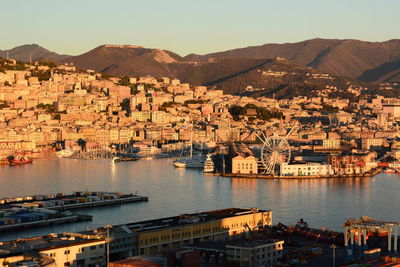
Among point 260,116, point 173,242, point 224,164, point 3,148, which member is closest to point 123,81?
point 260,116

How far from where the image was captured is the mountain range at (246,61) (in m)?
65.6

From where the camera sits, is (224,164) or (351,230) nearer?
(351,230)

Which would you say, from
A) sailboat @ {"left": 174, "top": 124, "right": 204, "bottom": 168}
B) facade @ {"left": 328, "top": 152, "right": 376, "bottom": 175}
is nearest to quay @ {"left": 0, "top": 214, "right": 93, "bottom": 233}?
facade @ {"left": 328, "top": 152, "right": 376, "bottom": 175}

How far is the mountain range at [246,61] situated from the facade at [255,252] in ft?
149

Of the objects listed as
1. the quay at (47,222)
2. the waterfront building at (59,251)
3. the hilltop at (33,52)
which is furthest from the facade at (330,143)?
the hilltop at (33,52)

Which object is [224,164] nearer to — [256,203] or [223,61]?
[256,203]

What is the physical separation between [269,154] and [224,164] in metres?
1.08

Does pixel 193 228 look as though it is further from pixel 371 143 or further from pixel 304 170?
pixel 371 143

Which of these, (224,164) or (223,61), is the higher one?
(223,61)

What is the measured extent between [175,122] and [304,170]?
534 inches

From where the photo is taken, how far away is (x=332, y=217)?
13.6 meters

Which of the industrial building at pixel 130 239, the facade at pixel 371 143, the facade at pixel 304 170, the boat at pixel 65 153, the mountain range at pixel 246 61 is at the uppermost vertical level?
the mountain range at pixel 246 61

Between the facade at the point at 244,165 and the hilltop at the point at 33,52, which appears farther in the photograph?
the hilltop at the point at 33,52

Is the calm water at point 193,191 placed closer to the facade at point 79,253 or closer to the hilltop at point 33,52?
the facade at point 79,253
